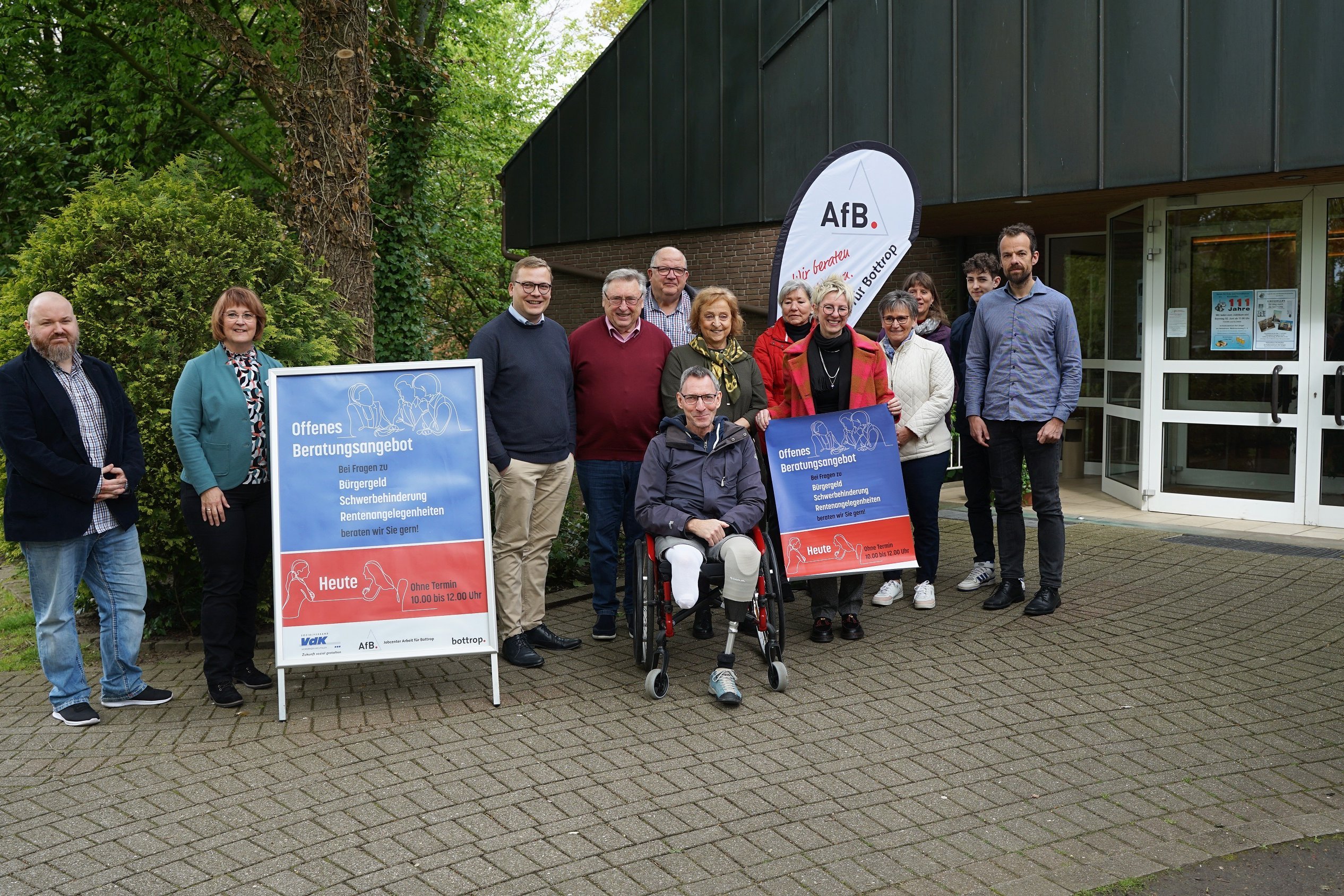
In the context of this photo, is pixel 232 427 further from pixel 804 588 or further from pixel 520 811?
pixel 804 588

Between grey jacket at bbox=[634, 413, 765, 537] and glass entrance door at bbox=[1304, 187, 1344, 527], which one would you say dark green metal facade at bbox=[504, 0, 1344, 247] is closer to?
glass entrance door at bbox=[1304, 187, 1344, 527]

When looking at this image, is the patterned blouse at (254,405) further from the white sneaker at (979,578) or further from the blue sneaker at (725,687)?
the white sneaker at (979,578)

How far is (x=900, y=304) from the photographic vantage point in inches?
251

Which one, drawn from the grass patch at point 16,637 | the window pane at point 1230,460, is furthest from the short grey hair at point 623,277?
the window pane at point 1230,460

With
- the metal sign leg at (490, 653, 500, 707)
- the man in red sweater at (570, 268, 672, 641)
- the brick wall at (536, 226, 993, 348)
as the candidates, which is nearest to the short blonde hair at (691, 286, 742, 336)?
the man in red sweater at (570, 268, 672, 641)

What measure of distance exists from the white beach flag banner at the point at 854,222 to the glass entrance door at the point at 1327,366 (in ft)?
12.6

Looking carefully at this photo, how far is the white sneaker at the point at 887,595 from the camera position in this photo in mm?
6516

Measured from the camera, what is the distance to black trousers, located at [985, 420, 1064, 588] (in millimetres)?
6203

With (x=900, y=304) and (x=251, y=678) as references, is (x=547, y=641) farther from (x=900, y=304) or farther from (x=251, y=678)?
(x=900, y=304)

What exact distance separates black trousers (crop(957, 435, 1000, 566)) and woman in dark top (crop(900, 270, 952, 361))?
1.95 feet

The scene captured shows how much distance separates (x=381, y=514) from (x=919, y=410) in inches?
119

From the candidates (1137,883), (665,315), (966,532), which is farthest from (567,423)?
(966,532)

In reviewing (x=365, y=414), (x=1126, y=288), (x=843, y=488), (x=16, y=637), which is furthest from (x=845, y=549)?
(x=1126, y=288)

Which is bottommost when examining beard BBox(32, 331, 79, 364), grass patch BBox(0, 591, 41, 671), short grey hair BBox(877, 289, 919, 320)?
grass patch BBox(0, 591, 41, 671)
